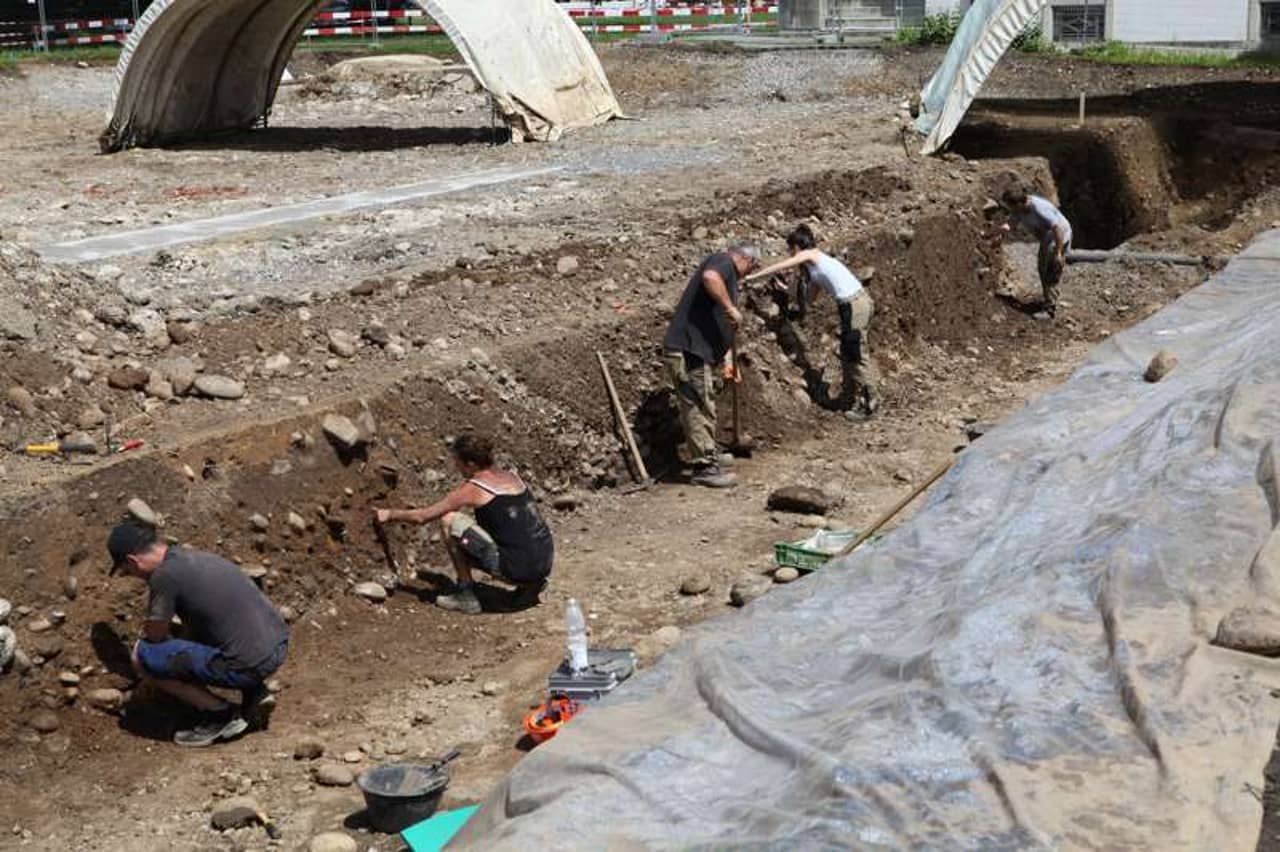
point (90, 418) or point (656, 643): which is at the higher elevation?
point (90, 418)

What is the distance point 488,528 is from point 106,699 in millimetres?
2341

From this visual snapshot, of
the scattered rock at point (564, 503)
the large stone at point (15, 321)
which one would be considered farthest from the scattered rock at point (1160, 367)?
the large stone at point (15, 321)

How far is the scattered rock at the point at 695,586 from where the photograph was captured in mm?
10133

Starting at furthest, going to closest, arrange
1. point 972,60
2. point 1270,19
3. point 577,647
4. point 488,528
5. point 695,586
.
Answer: point 1270,19, point 972,60, point 695,586, point 488,528, point 577,647

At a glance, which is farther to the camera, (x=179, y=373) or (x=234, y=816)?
(x=179, y=373)

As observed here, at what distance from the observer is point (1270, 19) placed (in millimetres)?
31203

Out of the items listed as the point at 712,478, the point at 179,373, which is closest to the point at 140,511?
the point at 179,373

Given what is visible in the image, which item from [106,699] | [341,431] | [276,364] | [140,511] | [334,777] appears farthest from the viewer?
[276,364]

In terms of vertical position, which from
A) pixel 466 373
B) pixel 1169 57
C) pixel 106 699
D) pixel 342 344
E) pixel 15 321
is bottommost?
pixel 106 699

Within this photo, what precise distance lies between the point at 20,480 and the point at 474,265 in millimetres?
4815

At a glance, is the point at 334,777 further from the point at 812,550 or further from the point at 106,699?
the point at 812,550

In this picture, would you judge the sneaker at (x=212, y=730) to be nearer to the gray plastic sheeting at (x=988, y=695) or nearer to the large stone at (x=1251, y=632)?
the gray plastic sheeting at (x=988, y=695)

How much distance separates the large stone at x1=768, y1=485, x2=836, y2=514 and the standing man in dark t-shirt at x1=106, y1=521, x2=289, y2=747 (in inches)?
167

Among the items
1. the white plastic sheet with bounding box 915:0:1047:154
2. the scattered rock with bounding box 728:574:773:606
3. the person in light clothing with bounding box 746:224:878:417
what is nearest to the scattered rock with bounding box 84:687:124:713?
the scattered rock with bounding box 728:574:773:606
